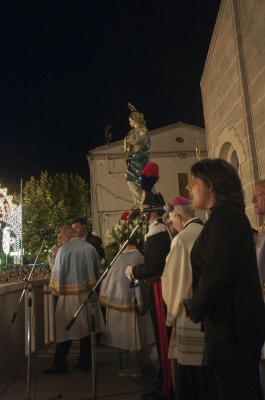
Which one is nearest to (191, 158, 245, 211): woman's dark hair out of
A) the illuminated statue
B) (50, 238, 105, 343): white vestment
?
(50, 238, 105, 343): white vestment

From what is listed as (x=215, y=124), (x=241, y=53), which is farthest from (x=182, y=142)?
(x=241, y=53)

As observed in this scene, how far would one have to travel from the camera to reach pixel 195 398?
10.0 ft

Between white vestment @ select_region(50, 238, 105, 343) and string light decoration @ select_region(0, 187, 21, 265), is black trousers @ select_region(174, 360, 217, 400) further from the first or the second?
string light decoration @ select_region(0, 187, 21, 265)

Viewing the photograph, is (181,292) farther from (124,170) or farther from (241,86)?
(124,170)

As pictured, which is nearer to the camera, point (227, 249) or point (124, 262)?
point (227, 249)

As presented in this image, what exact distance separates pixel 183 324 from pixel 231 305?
1.24m

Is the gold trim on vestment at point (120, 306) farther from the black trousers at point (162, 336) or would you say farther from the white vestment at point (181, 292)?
the white vestment at point (181, 292)

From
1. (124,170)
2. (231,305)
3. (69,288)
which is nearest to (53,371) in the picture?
(69,288)

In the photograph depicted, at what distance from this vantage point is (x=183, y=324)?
3.18 metres

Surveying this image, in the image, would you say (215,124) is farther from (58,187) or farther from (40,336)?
(58,187)

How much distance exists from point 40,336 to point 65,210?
33399 mm

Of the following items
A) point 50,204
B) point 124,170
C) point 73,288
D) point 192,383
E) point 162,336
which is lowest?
point 192,383

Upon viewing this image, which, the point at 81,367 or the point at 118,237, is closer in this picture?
the point at 81,367

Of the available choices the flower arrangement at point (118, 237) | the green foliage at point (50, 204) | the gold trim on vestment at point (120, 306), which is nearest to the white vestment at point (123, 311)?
the gold trim on vestment at point (120, 306)
